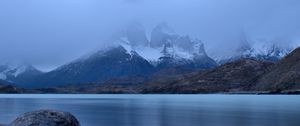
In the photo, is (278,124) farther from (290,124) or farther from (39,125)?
(39,125)

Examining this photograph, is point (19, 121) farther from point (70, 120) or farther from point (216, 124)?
point (216, 124)

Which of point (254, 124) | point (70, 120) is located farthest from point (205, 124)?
point (70, 120)

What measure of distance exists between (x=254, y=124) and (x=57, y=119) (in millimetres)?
40518

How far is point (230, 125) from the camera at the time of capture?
219 ft

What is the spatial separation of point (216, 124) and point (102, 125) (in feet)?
58.5

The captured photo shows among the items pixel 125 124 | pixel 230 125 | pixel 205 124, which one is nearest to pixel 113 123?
pixel 125 124

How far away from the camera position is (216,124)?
70000 mm

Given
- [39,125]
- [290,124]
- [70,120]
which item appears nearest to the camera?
[39,125]

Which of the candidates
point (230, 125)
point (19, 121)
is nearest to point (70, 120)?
point (19, 121)

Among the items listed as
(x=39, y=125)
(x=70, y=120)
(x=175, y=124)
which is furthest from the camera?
(x=175, y=124)

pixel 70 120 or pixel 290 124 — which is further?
pixel 290 124

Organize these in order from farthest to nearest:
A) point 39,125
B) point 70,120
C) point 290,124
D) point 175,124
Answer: point 175,124 < point 290,124 < point 70,120 < point 39,125

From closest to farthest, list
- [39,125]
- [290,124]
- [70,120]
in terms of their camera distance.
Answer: [39,125]
[70,120]
[290,124]

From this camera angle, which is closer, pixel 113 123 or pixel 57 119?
pixel 57 119
